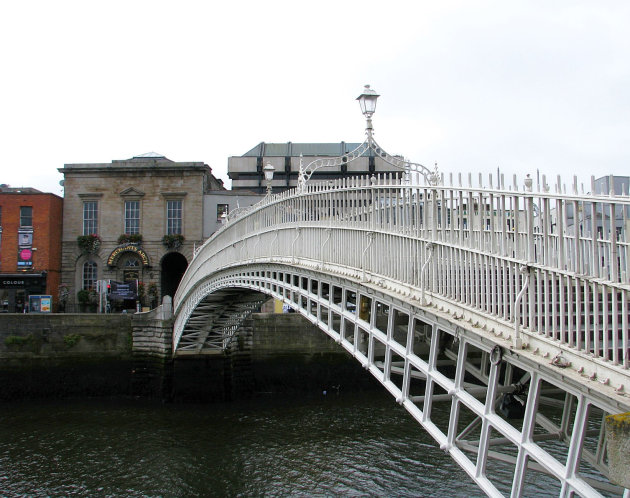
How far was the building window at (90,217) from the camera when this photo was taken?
132 ft

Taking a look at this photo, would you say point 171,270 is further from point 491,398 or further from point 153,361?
point 491,398

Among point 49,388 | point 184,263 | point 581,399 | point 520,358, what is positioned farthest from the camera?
point 184,263

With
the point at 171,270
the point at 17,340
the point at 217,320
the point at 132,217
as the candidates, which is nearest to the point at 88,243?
the point at 132,217

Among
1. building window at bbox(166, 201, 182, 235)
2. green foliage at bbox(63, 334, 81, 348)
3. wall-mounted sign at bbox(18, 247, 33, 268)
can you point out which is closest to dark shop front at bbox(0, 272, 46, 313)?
wall-mounted sign at bbox(18, 247, 33, 268)

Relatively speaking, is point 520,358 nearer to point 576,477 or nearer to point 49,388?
point 576,477

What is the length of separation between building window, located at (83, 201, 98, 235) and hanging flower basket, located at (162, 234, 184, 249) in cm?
443

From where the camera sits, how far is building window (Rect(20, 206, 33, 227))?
37969 millimetres

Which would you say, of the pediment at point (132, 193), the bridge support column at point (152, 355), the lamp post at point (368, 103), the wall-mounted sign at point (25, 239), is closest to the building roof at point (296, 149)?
the pediment at point (132, 193)

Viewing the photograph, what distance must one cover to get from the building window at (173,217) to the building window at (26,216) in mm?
7757

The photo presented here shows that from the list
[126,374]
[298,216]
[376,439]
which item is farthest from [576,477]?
[126,374]

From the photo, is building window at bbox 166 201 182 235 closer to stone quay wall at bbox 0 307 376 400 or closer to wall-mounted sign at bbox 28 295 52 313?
wall-mounted sign at bbox 28 295 52 313

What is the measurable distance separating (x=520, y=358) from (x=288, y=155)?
49590mm

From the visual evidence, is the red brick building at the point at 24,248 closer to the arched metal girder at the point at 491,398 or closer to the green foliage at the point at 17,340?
the green foliage at the point at 17,340

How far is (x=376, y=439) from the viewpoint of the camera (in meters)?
19.4
